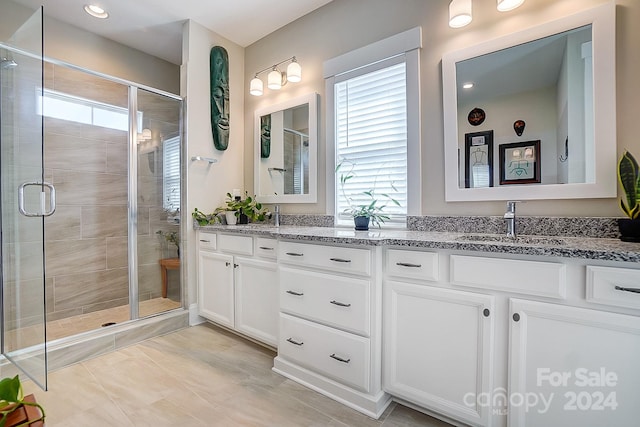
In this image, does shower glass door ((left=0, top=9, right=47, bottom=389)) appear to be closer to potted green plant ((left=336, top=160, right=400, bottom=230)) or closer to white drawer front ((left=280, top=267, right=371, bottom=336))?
white drawer front ((left=280, top=267, right=371, bottom=336))

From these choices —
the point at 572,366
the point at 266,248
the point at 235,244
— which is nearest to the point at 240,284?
the point at 235,244

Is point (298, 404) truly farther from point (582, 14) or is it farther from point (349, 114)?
point (582, 14)

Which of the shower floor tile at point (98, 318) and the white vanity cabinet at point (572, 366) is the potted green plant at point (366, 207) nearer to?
the white vanity cabinet at point (572, 366)

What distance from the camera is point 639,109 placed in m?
1.36

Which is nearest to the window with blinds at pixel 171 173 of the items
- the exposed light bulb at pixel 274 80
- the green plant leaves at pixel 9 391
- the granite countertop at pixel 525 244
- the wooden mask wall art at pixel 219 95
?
the wooden mask wall art at pixel 219 95

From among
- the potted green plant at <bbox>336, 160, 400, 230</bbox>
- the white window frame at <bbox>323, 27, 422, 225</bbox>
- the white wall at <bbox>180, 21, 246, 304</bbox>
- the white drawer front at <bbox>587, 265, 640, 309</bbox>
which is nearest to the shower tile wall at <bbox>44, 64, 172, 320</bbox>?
the white wall at <bbox>180, 21, 246, 304</bbox>

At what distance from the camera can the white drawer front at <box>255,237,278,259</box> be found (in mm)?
2061

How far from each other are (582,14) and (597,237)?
43.9 inches

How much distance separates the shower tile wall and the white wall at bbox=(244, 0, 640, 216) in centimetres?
131

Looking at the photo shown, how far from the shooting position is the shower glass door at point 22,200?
177 cm

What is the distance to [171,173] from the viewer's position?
9.05 ft

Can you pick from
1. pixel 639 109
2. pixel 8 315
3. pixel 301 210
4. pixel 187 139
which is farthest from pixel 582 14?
pixel 8 315

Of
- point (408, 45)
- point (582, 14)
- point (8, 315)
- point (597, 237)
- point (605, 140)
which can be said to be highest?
point (408, 45)

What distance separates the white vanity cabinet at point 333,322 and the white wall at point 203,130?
133 cm
